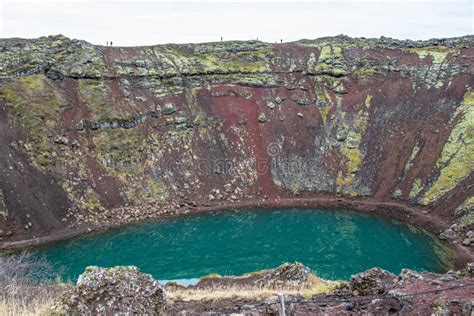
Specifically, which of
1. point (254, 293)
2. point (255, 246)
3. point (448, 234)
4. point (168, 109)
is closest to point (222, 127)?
point (168, 109)

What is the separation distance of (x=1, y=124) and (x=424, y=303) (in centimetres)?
4833

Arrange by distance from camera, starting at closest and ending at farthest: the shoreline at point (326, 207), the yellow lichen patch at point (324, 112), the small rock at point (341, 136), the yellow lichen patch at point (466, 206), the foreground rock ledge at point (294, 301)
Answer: the foreground rock ledge at point (294, 301) → the shoreline at point (326, 207) → the yellow lichen patch at point (466, 206) → the small rock at point (341, 136) → the yellow lichen patch at point (324, 112)

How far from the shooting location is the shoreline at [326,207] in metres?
41.2

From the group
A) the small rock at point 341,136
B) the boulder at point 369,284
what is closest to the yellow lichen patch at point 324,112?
the small rock at point 341,136

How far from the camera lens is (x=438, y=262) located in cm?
3781

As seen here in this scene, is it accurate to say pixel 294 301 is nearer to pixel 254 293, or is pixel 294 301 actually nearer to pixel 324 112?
pixel 254 293

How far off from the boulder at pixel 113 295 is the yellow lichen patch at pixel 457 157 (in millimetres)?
42065

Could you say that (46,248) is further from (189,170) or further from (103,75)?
(103,75)

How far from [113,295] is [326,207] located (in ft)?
141

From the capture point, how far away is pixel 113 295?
36.7 ft

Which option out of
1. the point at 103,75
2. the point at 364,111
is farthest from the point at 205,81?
the point at 364,111

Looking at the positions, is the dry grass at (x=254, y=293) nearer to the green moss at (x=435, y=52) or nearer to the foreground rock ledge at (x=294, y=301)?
the foreground rock ledge at (x=294, y=301)

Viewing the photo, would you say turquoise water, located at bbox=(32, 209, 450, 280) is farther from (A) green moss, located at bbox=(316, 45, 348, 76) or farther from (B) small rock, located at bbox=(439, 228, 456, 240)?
(A) green moss, located at bbox=(316, 45, 348, 76)

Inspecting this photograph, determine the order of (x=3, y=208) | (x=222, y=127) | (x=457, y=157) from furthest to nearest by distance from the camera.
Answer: (x=222, y=127) < (x=457, y=157) < (x=3, y=208)
